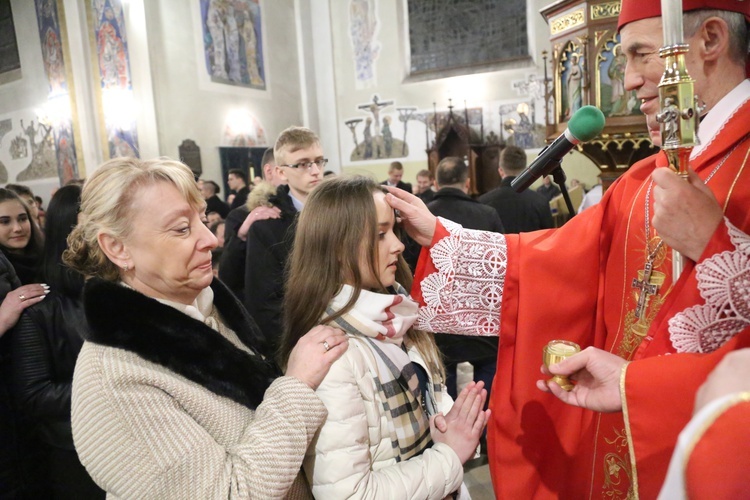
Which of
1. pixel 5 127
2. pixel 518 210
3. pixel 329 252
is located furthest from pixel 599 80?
pixel 5 127

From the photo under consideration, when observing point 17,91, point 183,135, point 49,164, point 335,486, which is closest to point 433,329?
point 335,486

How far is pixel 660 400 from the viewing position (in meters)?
1.10

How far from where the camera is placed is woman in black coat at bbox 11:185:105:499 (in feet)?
7.07

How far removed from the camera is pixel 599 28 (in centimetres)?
538

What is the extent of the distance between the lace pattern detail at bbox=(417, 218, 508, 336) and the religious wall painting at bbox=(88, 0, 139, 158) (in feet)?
32.3

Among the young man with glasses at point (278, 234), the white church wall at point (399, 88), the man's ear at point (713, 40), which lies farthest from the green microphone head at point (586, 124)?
the white church wall at point (399, 88)

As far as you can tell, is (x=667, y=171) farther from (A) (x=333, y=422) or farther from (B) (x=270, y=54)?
(B) (x=270, y=54)

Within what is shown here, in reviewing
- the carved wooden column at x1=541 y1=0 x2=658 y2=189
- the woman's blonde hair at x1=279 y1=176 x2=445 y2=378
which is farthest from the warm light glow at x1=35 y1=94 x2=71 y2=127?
the woman's blonde hair at x1=279 y1=176 x2=445 y2=378

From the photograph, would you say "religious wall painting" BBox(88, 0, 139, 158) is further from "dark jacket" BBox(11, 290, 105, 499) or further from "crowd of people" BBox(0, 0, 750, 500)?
"crowd of people" BBox(0, 0, 750, 500)

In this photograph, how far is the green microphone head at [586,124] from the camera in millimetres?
1620

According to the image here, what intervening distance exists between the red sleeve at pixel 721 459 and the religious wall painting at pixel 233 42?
12776 mm

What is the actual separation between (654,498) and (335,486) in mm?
712

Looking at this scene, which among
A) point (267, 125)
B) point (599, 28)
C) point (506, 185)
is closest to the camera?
point (506, 185)

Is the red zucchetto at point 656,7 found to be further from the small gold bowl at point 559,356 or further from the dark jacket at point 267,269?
the dark jacket at point 267,269
